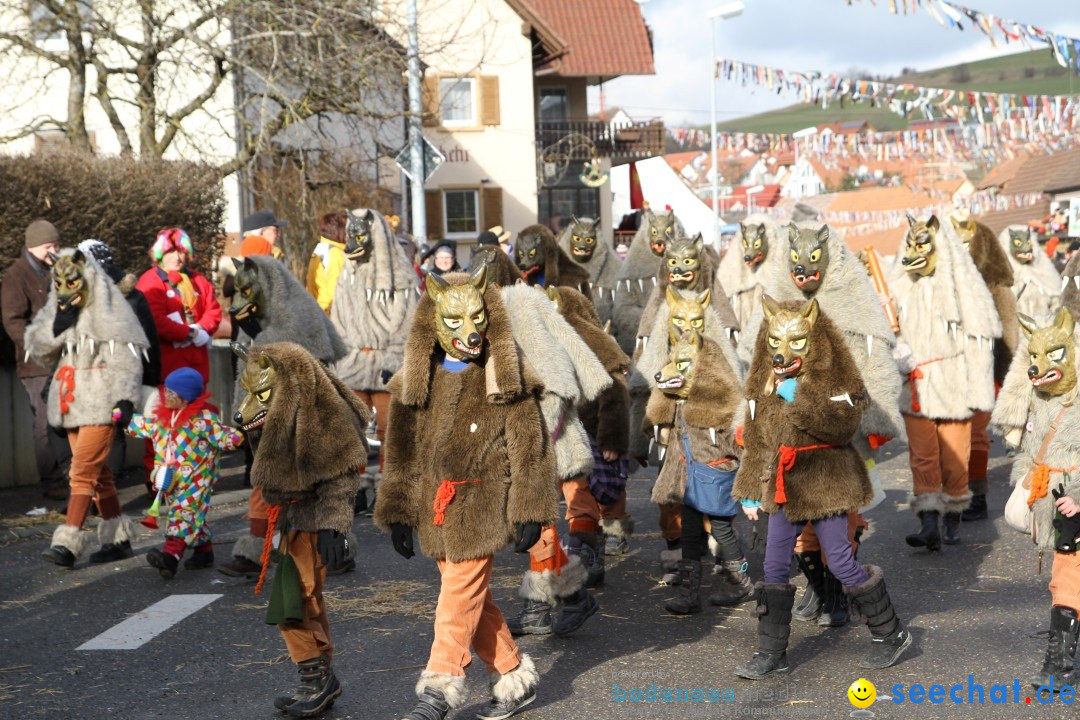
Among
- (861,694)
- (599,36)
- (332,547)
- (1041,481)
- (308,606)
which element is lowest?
(861,694)

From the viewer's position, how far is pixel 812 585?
7.33 m

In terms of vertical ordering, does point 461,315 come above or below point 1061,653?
above

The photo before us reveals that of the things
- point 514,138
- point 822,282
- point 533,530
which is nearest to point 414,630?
point 533,530

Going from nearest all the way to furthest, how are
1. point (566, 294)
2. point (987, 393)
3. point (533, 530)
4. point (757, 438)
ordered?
point (533, 530)
point (757, 438)
point (566, 294)
point (987, 393)

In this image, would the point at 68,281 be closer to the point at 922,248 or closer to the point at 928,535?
the point at 922,248

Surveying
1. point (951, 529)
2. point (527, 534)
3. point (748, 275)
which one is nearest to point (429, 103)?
point (748, 275)

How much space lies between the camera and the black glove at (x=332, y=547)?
589 cm

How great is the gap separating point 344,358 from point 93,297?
1.92 metres

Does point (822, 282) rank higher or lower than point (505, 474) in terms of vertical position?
higher

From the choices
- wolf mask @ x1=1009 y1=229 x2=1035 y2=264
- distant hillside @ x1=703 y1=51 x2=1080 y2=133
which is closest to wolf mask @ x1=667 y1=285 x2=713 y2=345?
wolf mask @ x1=1009 y1=229 x2=1035 y2=264

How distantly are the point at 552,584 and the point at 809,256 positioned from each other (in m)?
2.34

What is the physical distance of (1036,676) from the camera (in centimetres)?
601

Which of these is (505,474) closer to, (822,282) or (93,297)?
(822,282)

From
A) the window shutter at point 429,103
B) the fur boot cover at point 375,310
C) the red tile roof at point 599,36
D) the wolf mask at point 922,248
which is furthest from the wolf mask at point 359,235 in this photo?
the red tile roof at point 599,36
